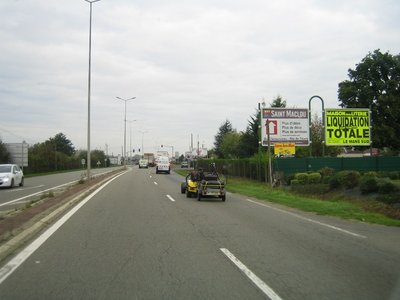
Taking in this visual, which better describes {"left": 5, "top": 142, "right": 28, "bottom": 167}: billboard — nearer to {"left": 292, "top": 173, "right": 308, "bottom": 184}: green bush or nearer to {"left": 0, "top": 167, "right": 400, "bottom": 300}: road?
{"left": 292, "top": 173, "right": 308, "bottom": 184}: green bush

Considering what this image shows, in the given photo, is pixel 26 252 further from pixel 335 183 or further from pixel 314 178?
pixel 314 178

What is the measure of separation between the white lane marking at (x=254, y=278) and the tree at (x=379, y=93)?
49.7 metres

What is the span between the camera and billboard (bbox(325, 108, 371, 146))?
38625 millimetres

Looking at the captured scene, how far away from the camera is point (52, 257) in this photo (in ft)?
29.0

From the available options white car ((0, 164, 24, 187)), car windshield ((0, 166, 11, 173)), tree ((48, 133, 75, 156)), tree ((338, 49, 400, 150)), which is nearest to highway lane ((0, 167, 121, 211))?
white car ((0, 164, 24, 187))

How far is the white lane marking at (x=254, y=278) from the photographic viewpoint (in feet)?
21.3

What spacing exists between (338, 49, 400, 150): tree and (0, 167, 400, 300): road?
43.9 metres

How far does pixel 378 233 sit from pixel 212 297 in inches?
290

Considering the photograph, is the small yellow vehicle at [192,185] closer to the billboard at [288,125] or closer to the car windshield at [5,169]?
the car windshield at [5,169]

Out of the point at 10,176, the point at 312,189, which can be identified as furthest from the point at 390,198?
the point at 10,176

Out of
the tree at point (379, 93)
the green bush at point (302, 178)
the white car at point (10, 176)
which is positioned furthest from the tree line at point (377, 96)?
the white car at point (10, 176)

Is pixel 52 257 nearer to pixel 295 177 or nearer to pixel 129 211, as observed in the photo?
pixel 129 211

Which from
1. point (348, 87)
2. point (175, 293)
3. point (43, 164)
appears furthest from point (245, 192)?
point (43, 164)

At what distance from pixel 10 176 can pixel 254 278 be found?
91.8 ft
